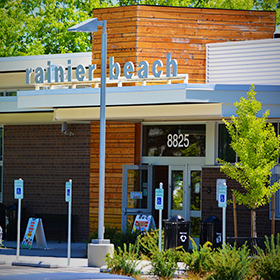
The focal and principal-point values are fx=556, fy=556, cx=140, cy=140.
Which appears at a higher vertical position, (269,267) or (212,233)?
(212,233)

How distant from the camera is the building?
1805cm

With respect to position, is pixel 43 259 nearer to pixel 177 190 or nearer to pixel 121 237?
pixel 121 237

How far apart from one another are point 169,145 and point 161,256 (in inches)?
300

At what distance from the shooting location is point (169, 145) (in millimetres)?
19547

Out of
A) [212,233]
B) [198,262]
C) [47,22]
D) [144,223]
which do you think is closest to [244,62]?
[212,233]

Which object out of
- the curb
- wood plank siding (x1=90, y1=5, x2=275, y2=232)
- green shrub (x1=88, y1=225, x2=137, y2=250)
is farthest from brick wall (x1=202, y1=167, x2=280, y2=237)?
the curb

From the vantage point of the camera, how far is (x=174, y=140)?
19453mm

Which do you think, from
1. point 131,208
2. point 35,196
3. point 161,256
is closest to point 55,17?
point 35,196

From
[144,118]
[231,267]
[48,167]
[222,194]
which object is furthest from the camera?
[48,167]

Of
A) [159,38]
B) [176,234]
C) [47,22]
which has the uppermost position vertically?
[47,22]

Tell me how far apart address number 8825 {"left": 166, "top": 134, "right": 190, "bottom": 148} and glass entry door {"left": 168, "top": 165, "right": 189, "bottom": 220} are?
77 centimetres

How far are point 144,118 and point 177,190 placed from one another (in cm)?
280

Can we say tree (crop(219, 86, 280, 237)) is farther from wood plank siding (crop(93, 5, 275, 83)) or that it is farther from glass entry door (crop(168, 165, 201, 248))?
wood plank siding (crop(93, 5, 275, 83))

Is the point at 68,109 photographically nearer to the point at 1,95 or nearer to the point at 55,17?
the point at 1,95
